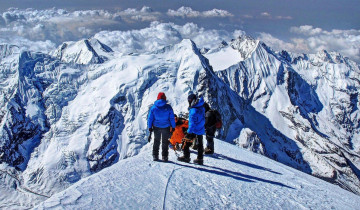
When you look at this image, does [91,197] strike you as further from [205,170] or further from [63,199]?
[205,170]

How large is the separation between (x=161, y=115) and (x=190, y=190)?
13.7 ft

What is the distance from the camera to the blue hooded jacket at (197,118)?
42.3ft

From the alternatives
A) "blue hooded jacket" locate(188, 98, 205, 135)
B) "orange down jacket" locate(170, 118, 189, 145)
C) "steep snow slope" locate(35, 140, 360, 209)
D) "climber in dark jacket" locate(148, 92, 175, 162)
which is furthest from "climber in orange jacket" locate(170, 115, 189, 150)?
"blue hooded jacket" locate(188, 98, 205, 135)

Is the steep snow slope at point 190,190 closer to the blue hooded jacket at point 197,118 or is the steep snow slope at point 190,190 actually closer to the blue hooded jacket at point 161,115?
the blue hooded jacket at point 197,118

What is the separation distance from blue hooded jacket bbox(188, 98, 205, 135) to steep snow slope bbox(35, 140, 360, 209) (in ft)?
5.62

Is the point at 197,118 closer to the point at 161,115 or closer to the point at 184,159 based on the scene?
the point at 161,115

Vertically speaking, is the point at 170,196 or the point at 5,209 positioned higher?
the point at 170,196

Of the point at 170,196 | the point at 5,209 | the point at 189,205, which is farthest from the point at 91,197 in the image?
the point at 5,209

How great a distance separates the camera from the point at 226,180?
11266 mm

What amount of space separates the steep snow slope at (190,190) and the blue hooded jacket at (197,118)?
67.4 inches

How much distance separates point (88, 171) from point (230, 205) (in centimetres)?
19750

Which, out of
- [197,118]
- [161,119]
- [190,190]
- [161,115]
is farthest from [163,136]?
[190,190]

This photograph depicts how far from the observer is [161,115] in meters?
12.8

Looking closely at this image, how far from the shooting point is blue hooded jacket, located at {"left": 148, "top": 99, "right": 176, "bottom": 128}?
41.2 feet
